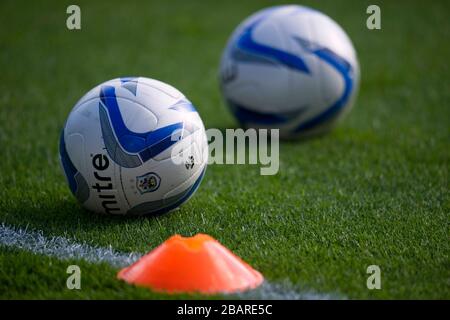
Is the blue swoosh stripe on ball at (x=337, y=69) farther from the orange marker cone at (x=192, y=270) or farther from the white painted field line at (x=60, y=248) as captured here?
the orange marker cone at (x=192, y=270)

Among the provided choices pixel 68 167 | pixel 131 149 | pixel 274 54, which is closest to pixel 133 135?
pixel 131 149

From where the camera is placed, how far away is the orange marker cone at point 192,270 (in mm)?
3650

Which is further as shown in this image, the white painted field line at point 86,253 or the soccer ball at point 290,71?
the soccer ball at point 290,71

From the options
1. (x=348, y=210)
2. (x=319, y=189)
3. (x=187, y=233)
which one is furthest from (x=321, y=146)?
(x=187, y=233)

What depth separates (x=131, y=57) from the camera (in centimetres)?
1081

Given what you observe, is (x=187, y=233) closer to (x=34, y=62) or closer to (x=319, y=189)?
(x=319, y=189)

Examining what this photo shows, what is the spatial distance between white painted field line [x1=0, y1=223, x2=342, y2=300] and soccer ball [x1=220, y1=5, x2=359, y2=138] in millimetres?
3128

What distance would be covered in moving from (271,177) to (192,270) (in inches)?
97.9

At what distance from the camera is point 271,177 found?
605 centimetres

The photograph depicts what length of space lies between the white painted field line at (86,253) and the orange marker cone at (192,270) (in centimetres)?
9

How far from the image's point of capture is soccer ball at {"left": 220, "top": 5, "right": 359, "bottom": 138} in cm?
687

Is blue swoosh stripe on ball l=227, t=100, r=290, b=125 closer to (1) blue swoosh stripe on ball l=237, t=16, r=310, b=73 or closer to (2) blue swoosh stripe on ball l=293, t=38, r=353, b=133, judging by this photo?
(2) blue swoosh stripe on ball l=293, t=38, r=353, b=133

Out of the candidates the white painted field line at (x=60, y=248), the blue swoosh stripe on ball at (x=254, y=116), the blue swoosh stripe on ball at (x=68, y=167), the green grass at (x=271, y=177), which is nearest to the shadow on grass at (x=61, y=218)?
the green grass at (x=271, y=177)
